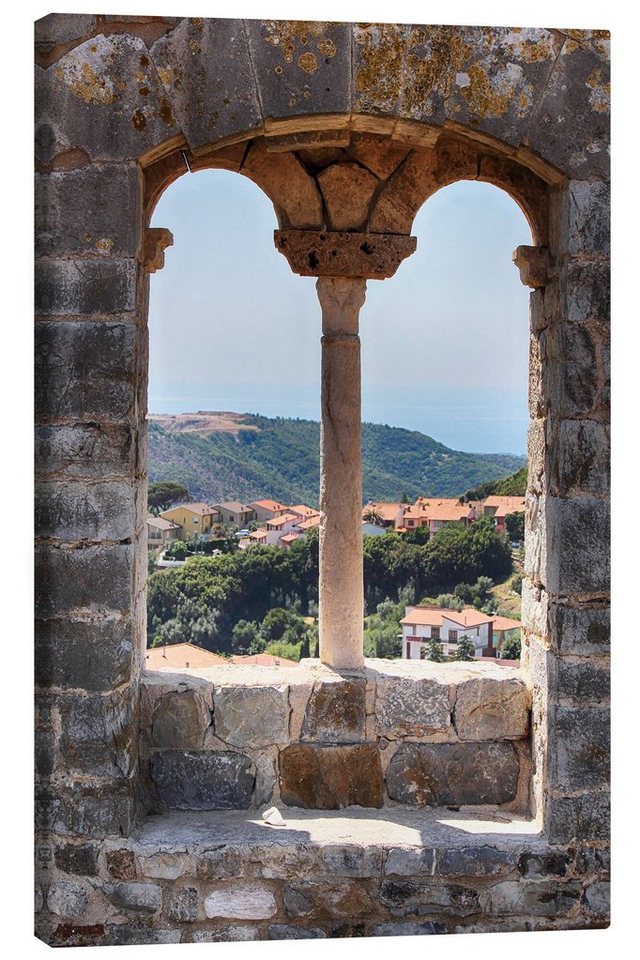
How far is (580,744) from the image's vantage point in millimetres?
4703

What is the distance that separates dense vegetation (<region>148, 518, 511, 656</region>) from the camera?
5.80 m

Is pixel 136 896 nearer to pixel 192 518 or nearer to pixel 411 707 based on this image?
pixel 411 707

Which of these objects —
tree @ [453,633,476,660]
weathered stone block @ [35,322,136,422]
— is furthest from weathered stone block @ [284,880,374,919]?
weathered stone block @ [35,322,136,422]

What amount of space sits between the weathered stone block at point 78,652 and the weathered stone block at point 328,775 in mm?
1043

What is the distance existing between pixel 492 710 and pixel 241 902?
1.46 m

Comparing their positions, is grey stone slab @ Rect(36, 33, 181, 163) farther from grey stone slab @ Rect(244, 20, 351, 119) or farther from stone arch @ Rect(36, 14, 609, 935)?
grey stone slab @ Rect(244, 20, 351, 119)

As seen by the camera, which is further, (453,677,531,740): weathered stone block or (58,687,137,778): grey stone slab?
(453,677,531,740): weathered stone block

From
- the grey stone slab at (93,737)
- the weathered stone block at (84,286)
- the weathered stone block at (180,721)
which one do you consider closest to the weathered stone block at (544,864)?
the weathered stone block at (180,721)

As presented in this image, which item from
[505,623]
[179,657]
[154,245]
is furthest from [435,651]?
[154,245]

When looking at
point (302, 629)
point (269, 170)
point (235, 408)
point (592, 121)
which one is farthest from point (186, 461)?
point (592, 121)

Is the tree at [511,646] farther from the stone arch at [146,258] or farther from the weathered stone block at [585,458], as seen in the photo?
the weathered stone block at [585,458]

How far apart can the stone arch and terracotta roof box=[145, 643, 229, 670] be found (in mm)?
673

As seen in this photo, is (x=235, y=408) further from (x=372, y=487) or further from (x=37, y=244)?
(x=37, y=244)

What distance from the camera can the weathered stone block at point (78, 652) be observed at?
446 centimetres
